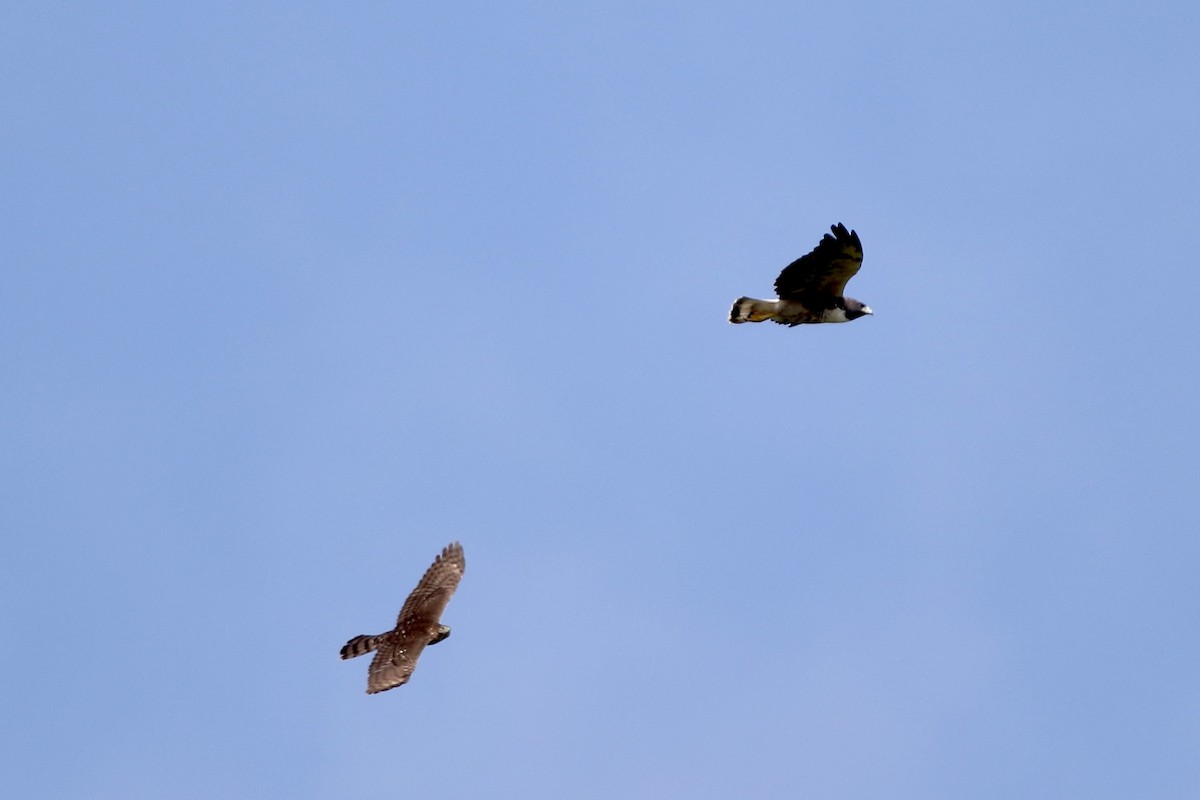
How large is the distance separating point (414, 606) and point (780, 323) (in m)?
6.88

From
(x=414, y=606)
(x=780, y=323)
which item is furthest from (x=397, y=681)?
(x=780, y=323)

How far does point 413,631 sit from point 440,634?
0.45 metres

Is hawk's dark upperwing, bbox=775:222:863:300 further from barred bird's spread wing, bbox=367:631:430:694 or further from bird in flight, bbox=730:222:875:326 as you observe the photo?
barred bird's spread wing, bbox=367:631:430:694

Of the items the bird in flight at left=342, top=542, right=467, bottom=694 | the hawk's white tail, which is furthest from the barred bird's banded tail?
the hawk's white tail

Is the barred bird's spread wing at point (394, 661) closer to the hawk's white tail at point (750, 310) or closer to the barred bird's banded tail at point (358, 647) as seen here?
the barred bird's banded tail at point (358, 647)

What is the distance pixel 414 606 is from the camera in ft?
99.2

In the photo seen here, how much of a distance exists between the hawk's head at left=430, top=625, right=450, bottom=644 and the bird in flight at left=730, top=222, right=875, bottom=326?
6225mm

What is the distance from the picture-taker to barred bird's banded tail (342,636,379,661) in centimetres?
2889

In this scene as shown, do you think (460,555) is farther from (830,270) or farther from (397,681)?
(830,270)

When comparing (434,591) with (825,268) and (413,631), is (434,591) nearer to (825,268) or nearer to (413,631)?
(413,631)

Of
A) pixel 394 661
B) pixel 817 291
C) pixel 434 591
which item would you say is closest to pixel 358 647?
pixel 394 661

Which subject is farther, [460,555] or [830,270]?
[460,555]

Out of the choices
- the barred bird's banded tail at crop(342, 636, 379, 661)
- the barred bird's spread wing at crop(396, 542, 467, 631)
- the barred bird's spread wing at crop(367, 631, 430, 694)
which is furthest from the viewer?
the barred bird's spread wing at crop(396, 542, 467, 631)

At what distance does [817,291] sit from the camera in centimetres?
2959
